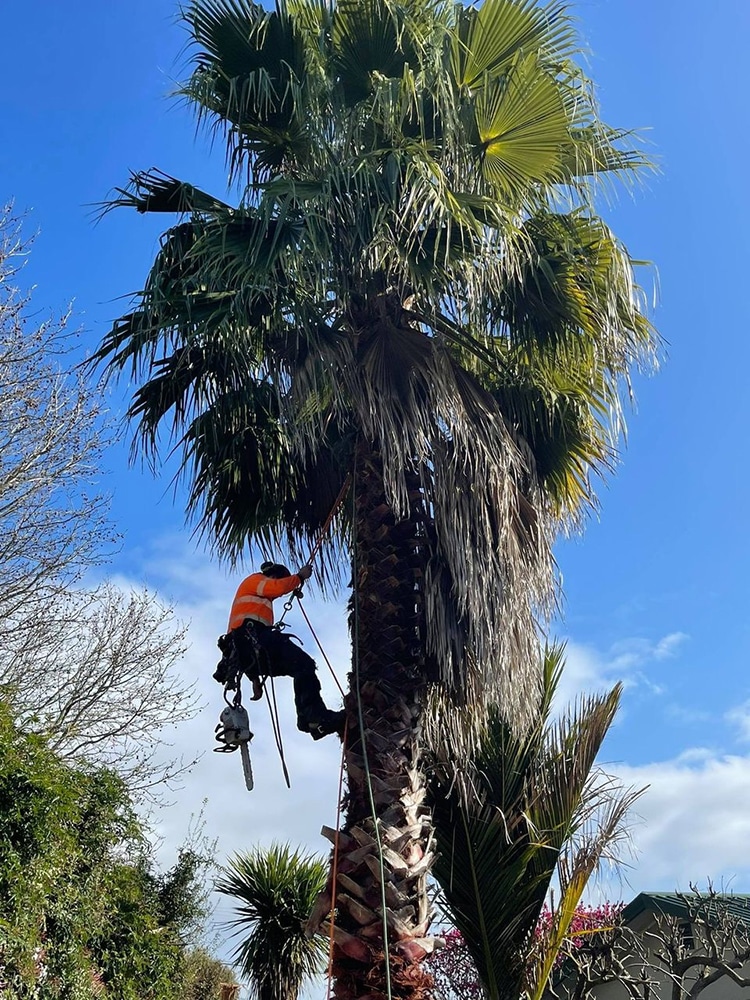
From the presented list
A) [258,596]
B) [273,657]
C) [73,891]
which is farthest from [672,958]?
[73,891]

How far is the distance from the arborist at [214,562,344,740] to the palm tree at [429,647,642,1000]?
1.34 metres

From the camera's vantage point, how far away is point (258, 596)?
6.48 m

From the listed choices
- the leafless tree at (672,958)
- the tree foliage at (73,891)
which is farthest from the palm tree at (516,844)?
the tree foliage at (73,891)

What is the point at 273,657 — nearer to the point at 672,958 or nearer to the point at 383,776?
the point at 383,776

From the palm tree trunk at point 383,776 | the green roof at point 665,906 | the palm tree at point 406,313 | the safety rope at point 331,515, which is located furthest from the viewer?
the green roof at point 665,906

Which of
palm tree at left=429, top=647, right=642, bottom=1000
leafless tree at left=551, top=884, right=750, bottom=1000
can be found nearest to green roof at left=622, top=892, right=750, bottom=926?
leafless tree at left=551, top=884, right=750, bottom=1000

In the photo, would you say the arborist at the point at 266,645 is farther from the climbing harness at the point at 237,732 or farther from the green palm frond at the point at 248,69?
the green palm frond at the point at 248,69

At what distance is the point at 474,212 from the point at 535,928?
528cm

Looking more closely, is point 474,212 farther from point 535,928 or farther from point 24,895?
point 24,895

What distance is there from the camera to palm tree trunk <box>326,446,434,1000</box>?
493 cm

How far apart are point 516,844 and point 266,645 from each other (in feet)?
7.90

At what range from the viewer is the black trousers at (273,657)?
623 cm

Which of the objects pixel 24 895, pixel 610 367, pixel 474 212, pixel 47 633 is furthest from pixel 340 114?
pixel 47 633

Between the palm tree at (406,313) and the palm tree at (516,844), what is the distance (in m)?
0.89
